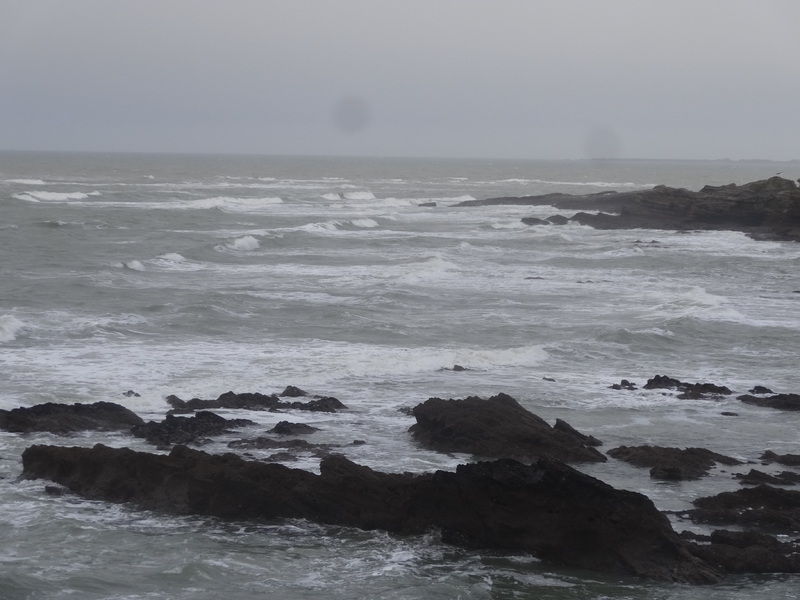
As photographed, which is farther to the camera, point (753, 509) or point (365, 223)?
point (365, 223)

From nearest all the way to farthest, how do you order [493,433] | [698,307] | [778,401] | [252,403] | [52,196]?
[493,433] → [252,403] → [778,401] → [698,307] → [52,196]

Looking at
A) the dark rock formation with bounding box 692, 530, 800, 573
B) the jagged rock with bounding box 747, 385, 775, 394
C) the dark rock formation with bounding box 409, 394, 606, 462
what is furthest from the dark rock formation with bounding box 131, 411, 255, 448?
the jagged rock with bounding box 747, 385, 775, 394

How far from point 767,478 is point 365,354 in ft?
30.8

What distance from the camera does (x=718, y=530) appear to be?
10.4m

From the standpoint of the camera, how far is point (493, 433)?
13727 millimetres

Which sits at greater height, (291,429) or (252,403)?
(291,429)

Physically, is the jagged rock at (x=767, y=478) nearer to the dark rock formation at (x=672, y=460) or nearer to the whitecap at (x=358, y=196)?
the dark rock formation at (x=672, y=460)

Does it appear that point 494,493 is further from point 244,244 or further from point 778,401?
point 244,244

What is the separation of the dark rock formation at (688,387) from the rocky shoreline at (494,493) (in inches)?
137

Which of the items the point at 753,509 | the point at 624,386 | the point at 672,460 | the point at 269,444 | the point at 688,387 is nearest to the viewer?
the point at 753,509

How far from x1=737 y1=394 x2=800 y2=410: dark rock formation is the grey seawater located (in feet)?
1.01

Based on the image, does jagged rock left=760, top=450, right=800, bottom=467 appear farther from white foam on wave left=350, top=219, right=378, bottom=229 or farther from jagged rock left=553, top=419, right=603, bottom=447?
white foam on wave left=350, top=219, right=378, bottom=229

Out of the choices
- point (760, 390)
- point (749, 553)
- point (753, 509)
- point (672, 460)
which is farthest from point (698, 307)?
point (749, 553)

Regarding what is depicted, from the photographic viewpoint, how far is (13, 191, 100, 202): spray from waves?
70.7 m
